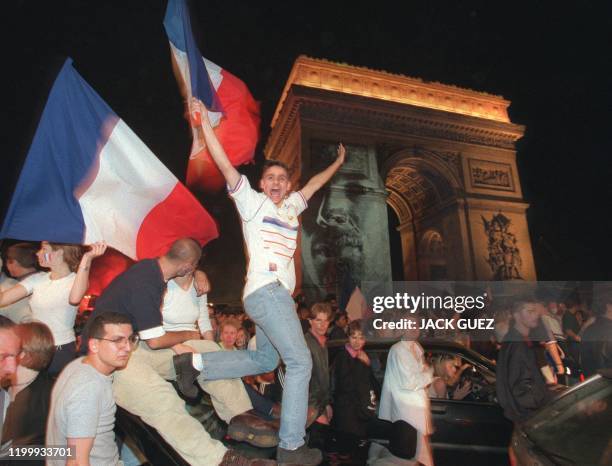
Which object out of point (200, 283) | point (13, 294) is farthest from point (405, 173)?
point (13, 294)

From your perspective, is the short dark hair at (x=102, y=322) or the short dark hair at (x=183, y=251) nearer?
the short dark hair at (x=102, y=322)

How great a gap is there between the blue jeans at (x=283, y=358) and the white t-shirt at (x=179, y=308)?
81 centimetres

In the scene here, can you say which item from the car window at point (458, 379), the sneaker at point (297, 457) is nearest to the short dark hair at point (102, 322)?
the sneaker at point (297, 457)

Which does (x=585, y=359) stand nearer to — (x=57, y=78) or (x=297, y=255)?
(x=57, y=78)

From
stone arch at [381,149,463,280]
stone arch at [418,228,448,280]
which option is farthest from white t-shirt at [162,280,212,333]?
stone arch at [418,228,448,280]

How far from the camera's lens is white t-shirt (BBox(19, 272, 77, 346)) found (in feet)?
12.8

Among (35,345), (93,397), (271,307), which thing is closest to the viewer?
(93,397)

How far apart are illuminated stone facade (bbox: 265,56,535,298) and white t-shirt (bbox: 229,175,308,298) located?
53.4 ft

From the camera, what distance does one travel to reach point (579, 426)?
231 centimetres

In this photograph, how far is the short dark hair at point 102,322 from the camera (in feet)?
8.57

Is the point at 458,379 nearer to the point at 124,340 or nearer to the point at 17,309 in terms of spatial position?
the point at 124,340

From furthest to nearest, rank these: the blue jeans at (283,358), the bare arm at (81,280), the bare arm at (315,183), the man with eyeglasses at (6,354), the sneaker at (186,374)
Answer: the bare arm at (81,280) → the bare arm at (315,183) → the sneaker at (186,374) → the blue jeans at (283,358) → the man with eyeglasses at (6,354)

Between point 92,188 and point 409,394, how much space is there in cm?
381

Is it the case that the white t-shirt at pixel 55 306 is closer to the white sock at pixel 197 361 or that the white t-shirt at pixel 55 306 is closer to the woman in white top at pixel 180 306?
the woman in white top at pixel 180 306
